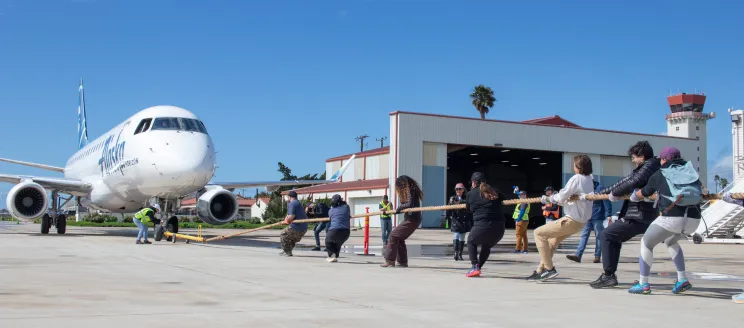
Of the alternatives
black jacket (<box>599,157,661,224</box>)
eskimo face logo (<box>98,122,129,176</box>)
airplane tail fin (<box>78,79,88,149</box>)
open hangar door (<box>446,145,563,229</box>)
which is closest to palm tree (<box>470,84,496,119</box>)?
open hangar door (<box>446,145,563,229</box>)

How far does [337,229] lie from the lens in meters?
12.5

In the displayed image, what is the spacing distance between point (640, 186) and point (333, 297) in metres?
3.55

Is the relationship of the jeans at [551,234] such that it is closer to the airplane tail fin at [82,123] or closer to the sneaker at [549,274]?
the sneaker at [549,274]

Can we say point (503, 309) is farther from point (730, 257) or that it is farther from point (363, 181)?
point (363, 181)

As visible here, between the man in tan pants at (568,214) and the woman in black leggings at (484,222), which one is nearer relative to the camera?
the man in tan pants at (568,214)

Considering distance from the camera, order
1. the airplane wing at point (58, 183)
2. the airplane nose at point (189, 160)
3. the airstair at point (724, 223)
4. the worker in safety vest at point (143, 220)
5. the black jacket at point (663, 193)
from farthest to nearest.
Answer: the airplane wing at point (58, 183) < the airstair at point (724, 223) < the worker in safety vest at point (143, 220) < the airplane nose at point (189, 160) < the black jacket at point (663, 193)

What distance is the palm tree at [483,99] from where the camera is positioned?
68.9m

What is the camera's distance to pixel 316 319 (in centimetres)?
538

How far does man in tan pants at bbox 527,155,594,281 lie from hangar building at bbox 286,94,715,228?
103ft

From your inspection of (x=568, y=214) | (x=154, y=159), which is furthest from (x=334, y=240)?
(x=154, y=159)

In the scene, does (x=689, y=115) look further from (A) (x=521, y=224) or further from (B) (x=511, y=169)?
(A) (x=521, y=224)

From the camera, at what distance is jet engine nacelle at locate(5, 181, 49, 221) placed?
21.1 meters

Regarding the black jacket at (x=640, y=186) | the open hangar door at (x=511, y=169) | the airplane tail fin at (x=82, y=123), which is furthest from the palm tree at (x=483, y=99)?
the black jacket at (x=640, y=186)

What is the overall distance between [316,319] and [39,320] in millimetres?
2019
